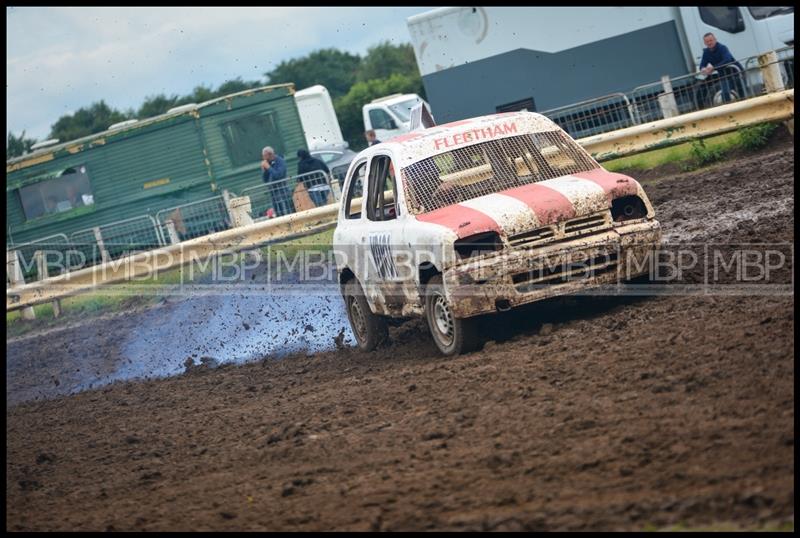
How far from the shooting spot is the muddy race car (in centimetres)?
837

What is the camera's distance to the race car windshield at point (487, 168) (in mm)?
9156

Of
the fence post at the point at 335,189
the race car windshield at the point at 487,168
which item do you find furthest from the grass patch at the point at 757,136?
the race car windshield at the point at 487,168

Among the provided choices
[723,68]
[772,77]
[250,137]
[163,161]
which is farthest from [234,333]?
[163,161]

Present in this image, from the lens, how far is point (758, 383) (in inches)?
225

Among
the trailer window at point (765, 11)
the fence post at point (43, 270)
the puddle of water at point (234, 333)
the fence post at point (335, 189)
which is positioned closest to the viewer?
the puddle of water at point (234, 333)

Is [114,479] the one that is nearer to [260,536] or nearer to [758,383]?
[260,536]

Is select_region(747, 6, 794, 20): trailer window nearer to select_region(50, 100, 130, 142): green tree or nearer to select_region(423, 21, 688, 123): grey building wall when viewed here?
select_region(423, 21, 688, 123): grey building wall

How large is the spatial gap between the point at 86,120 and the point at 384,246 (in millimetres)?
59910

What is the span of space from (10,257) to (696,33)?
1338 centimetres

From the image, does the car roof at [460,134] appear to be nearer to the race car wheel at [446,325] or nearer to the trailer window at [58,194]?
the race car wheel at [446,325]

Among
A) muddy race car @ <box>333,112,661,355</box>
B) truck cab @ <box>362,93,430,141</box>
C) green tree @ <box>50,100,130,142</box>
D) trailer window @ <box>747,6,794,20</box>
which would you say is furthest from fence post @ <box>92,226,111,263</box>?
green tree @ <box>50,100,130,142</box>

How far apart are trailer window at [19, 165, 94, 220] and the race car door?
18.9 m

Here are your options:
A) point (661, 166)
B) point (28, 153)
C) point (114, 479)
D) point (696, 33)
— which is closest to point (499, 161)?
point (114, 479)

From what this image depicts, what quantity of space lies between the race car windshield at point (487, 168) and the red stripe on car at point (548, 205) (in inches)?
18.1
